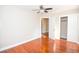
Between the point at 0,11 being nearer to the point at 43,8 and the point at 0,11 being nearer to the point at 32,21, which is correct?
the point at 32,21

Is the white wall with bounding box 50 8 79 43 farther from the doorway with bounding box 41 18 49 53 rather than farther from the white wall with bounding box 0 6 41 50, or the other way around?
the white wall with bounding box 0 6 41 50

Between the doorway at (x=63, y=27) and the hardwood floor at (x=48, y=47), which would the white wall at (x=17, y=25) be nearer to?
the hardwood floor at (x=48, y=47)

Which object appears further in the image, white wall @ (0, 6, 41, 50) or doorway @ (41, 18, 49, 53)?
doorway @ (41, 18, 49, 53)

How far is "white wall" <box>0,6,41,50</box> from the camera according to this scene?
1.97 metres

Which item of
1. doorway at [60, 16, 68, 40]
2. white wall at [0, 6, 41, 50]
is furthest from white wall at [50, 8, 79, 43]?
white wall at [0, 6, 41, 50]

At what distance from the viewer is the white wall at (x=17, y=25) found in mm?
1975

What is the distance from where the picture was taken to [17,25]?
2041 millimetres

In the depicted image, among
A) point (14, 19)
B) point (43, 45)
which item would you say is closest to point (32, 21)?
point (14, 19)

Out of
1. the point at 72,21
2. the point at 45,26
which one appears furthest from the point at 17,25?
the point at 72,21

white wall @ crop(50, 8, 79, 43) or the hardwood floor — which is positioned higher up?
white wall @ crop(50, 8, 79, 43)

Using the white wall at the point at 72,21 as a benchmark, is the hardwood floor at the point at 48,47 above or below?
below

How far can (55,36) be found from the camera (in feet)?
7.02

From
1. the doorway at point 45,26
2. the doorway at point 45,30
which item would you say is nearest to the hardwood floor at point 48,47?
the doorway at point 45,30

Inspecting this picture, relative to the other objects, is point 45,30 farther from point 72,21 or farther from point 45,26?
point 72,21
